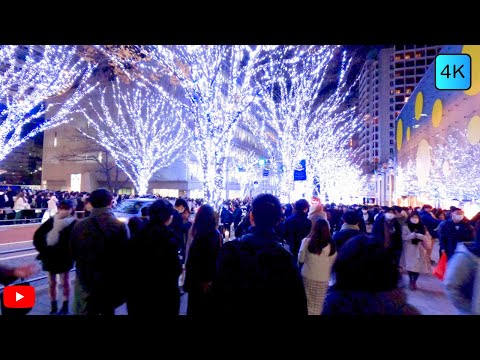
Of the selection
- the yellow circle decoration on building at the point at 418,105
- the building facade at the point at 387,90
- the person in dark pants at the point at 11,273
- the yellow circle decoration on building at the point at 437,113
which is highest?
the building facade at the point at 387,90

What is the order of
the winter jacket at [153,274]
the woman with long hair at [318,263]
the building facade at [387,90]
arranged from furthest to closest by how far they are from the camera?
the building facade at [387,90], the woman with long hair at [318,263], the winter jacket at [153,274]

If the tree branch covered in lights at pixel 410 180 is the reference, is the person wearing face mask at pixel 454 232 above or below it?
below

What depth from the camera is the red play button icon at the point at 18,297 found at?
2.80 meters

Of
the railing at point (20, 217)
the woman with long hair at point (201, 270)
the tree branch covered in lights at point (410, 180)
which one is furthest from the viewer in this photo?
the tree branch covered in lights at point (410, 180)

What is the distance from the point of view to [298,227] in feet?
21.2

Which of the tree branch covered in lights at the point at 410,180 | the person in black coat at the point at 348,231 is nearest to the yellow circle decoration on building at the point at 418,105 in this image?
the tree branch covered in lights at the point at 410,180

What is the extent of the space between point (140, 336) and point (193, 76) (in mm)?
6580

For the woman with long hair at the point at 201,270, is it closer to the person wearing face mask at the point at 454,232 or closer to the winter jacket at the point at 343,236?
the winter jacket at the point at 343,236

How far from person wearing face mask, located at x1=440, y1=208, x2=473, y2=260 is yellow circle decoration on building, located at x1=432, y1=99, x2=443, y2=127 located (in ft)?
64.7

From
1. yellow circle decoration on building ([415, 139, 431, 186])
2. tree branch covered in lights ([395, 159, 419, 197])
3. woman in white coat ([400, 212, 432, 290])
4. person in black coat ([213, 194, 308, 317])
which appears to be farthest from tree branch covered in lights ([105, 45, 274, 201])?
tree branch covered in lights ([395, 159, 419, 197])

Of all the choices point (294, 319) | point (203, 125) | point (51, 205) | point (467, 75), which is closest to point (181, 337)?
point (294, 319)

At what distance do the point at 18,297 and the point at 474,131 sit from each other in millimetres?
19959

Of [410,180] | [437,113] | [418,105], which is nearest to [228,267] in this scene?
[437,113]
